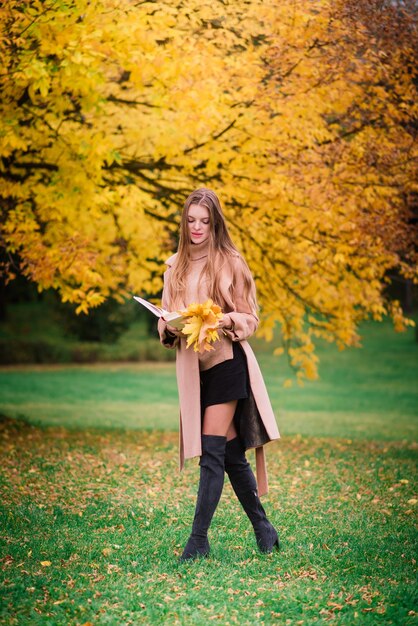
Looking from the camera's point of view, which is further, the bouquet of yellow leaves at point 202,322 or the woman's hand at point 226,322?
the woman's hand at point 226,322

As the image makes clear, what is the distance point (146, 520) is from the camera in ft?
18.0

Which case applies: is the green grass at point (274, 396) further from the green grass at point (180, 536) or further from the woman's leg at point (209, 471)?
the woman's leg at point (209, 471)

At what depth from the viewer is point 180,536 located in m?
5.09

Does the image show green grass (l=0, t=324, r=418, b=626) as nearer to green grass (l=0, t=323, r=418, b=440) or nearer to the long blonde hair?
the long blonde hair

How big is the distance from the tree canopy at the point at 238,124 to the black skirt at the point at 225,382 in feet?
12.0

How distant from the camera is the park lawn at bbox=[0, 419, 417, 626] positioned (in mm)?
3746

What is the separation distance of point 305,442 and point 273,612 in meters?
7.19

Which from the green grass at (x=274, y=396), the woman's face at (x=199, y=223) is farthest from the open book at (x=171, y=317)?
the green grass at (x=274, y=396)

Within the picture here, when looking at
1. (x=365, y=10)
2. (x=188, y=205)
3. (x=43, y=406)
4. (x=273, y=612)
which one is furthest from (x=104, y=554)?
(x=43, y=406)

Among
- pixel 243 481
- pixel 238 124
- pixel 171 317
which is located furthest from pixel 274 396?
pixel 171 317

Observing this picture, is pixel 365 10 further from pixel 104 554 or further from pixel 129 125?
pixel 104 554

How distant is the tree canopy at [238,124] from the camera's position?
24.3 feet

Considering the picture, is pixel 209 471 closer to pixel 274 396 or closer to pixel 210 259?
pixel 210 259

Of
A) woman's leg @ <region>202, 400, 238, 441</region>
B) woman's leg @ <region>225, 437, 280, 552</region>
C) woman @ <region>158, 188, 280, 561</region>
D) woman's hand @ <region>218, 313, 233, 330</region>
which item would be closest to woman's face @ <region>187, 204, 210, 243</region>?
woman @ <region>158, 188, 280, 561</region>
